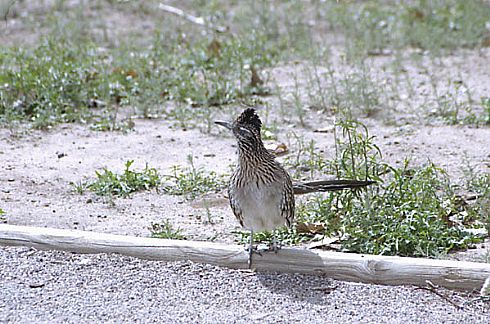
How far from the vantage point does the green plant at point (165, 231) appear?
18.8 ft

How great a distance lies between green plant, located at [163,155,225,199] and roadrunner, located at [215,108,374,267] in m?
1.48

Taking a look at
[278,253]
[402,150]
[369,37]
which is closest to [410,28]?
[369,37]

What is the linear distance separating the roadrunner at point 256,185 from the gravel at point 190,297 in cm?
A: 33

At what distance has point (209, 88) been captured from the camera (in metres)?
9.42

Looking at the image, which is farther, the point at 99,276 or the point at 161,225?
the point at 161,225

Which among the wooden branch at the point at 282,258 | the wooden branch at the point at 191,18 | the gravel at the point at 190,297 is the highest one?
the wooden branch at the point at 191,18

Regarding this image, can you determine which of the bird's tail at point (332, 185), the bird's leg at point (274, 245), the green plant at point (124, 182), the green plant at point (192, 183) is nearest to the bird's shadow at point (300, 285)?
the bird's leg at point (274, 245)

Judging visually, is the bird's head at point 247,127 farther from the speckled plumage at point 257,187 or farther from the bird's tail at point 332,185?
the bird's tail at point 332,185

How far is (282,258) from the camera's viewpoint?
5.20 meters

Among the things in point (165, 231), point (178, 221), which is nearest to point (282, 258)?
point (165, 231)

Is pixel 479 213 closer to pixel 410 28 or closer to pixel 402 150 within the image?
pixel 402 150

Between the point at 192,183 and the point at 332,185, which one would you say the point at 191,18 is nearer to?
the point at 192,183

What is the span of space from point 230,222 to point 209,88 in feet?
11.4

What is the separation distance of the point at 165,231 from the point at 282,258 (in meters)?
1.04
